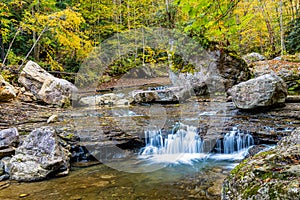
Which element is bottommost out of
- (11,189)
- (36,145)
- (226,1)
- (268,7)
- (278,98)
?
(11,189)

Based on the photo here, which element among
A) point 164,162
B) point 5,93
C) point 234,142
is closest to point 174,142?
point 164,162

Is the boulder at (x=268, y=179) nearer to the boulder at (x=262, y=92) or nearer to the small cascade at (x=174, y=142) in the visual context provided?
the small cascade at (x=174, y=142)

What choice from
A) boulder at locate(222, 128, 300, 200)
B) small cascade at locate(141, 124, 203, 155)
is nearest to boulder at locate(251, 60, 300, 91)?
small cascade at locate(141, 124, 203, 155)

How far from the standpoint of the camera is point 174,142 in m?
6.42

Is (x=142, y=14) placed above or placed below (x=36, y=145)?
above

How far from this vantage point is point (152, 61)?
19.0 metres

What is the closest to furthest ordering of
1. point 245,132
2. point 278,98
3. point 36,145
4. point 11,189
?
point 11,189 → point 36,145 → point 245,132 → point 278,98

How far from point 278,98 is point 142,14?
1533cm

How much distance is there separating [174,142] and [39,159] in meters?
3.39

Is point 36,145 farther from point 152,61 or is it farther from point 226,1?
point 152,61

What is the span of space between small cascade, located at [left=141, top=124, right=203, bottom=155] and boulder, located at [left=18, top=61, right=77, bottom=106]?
530 centimetres

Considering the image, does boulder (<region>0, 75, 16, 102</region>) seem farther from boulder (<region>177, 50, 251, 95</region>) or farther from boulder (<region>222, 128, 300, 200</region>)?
boulder (<region>222, 128, 300, 200</region>)

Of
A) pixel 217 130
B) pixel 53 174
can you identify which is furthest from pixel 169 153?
pixel 53 174

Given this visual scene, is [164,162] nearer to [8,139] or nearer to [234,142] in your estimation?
[234,142]
